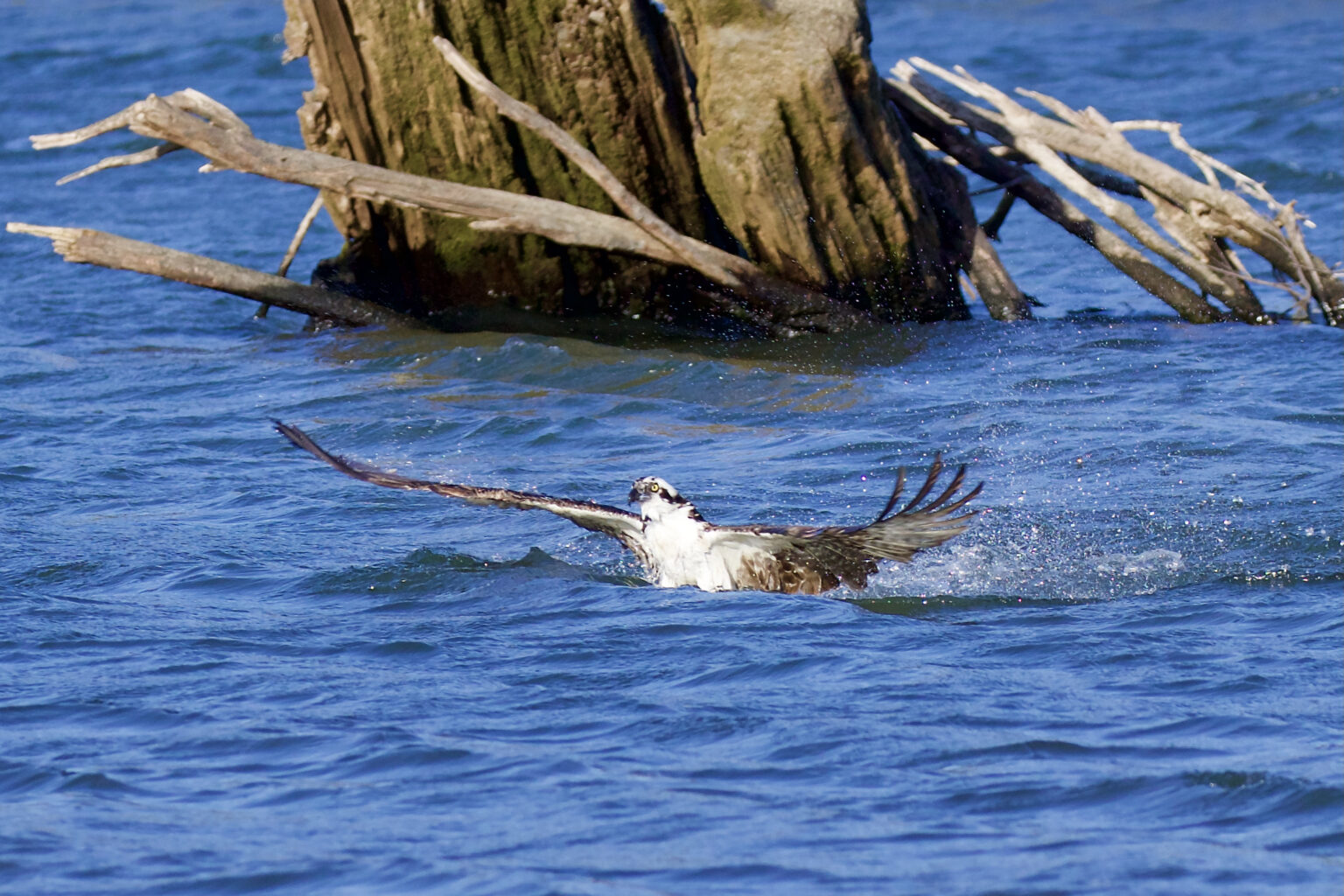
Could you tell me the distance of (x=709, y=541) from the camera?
21.4 feet

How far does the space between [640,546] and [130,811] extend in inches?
102

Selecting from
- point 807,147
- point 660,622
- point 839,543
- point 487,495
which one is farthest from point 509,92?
point 839,543

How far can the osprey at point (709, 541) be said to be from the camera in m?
6.06

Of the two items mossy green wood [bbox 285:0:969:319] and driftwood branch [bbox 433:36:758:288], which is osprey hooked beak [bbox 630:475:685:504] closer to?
driftwood branch [bbox 433:36:758:288]

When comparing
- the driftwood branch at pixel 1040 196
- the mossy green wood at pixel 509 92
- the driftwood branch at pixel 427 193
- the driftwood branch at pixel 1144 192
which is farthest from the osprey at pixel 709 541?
the driftwood branch at pixel 1040 196

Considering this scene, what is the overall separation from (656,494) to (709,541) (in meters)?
0.29

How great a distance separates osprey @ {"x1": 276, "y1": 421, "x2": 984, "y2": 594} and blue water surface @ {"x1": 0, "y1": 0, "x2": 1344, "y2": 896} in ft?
0.43

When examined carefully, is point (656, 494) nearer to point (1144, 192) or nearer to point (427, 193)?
point (427, 193)

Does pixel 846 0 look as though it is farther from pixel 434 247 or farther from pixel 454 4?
pixel 434 247

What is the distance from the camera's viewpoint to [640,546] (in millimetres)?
6809

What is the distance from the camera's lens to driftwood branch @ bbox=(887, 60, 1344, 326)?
1074cm

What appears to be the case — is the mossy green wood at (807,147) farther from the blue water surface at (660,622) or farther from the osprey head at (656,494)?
the osprey head at (656,494)

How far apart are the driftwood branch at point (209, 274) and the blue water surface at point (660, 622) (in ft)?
0.88

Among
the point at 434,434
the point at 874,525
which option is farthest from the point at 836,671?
the point at 434,434
